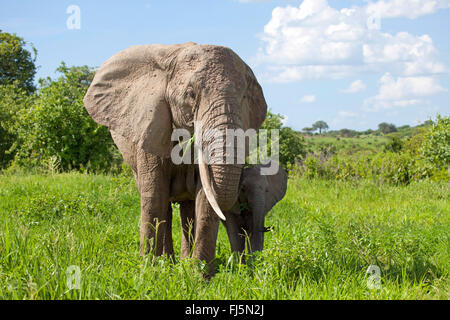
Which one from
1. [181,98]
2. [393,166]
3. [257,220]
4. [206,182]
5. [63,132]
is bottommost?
[257,220]

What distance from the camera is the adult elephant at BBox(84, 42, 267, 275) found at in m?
4.22

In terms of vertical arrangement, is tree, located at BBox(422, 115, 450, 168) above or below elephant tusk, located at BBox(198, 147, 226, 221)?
above

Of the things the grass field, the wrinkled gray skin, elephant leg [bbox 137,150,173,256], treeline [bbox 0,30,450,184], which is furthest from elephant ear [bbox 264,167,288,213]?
treeline [bbox 0,30,450,184]

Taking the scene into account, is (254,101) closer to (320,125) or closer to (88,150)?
(88,150)

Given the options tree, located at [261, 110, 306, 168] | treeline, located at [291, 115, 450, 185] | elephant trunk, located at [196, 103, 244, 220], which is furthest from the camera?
tree, located at [261, 110, 306, 168]

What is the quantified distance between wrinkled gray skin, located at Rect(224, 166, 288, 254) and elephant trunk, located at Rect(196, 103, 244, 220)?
1.36 m

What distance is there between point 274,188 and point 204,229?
215 centimetres

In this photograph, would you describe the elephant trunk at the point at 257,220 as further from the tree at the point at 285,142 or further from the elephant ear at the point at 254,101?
the tree at the point at 285,142

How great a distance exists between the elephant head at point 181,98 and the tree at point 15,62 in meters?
25.3

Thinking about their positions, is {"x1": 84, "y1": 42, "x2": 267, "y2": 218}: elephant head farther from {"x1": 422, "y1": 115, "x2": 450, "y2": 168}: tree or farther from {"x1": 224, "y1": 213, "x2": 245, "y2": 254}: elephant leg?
{"x1": 422, "y1": 115, "x2": 450, "y2": 168}: tree

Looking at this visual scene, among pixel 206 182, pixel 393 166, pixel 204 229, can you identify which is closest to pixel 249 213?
pixel 204 229

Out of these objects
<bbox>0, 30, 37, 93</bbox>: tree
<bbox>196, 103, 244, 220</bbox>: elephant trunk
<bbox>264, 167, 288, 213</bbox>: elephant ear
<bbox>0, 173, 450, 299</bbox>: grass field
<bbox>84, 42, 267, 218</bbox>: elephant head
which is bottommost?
<bbox>0, 173, 450, 299</bbox>: grass field

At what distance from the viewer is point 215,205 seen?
424 centimetres

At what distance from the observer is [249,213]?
19.3 feet
